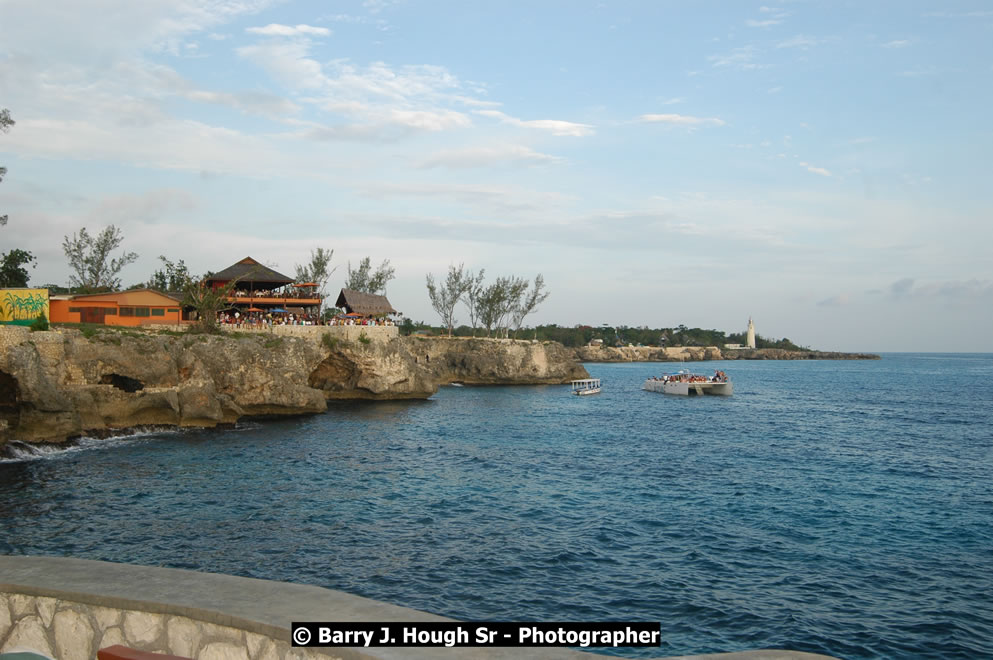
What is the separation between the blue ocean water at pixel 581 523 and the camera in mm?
14625

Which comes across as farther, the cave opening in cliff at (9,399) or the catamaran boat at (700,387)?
the catamaran boat at (700,387)

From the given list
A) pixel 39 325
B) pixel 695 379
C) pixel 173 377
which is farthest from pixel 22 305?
pixel 695 379

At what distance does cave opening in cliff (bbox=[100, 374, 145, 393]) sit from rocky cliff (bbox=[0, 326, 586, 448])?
0.19ft

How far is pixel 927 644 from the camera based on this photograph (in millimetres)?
13289

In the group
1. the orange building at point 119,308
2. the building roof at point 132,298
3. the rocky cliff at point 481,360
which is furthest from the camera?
the rocky cliff at point 481,360

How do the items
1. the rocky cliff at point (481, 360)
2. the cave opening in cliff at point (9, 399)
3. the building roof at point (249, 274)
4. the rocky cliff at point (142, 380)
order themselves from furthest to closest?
the rocky cliff at point (481, 360) < the building roof at point (249, 274) < the rocky cliff at point (142, 380) < the cave opening in cliff at point (9, 399)

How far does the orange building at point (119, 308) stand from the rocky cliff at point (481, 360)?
39785mm

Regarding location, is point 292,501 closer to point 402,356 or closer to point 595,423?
point 595,423

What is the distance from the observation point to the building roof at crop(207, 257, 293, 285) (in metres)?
60.7

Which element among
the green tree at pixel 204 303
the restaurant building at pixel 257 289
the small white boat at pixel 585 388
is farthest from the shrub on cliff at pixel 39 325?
the small white boat at pixel 585 388

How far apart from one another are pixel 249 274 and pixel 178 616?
58503 mm

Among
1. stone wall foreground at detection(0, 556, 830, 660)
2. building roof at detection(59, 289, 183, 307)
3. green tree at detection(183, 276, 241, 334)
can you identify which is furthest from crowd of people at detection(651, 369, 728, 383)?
stone wall foreground at detection(0, 556, 830, 660)

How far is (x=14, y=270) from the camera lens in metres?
65.4

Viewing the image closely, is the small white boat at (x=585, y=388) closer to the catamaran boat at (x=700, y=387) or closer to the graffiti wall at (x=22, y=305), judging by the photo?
the catamaran boat at (x=700, y=387)
